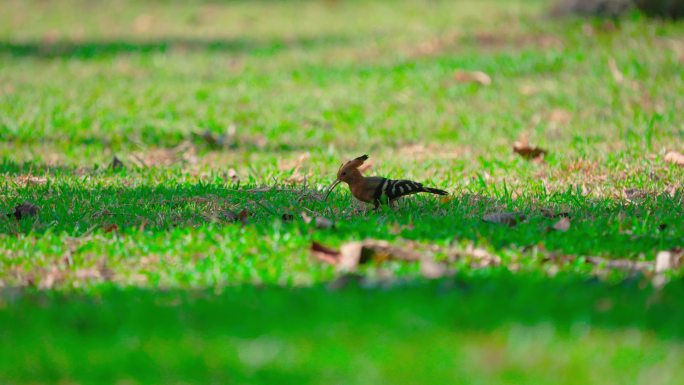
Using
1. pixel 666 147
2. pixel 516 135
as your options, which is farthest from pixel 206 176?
pixel 666 147

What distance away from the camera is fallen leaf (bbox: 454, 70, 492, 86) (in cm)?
1023

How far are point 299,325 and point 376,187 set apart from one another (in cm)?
219

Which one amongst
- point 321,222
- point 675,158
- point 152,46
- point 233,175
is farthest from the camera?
point 152,46

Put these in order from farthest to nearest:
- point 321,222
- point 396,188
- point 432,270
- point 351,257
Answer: point 396,188, point 321,222, point 351,257, point 432,270

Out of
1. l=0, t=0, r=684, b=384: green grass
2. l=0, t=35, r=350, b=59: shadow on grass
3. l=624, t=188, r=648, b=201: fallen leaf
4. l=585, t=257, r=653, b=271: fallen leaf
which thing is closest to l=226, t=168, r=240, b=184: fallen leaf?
l=0, t=0, r=684, b=384: green grass

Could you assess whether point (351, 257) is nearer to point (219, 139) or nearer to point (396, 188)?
point (396, 188)

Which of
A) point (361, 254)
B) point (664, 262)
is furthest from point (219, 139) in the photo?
point (664, 262)

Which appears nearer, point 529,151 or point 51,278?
point 51,278

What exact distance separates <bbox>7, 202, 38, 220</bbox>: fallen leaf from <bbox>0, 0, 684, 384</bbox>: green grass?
6cm

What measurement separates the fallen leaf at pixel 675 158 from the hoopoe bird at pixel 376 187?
7.68 ft

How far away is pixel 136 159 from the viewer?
25.9 ft

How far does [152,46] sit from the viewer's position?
1382 centimetres

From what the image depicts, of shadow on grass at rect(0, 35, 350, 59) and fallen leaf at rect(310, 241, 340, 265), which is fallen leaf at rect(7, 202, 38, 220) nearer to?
fallen leaf at rect(310, 241, 340, 265)

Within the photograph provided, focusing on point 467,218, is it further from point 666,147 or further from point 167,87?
point 167,87
